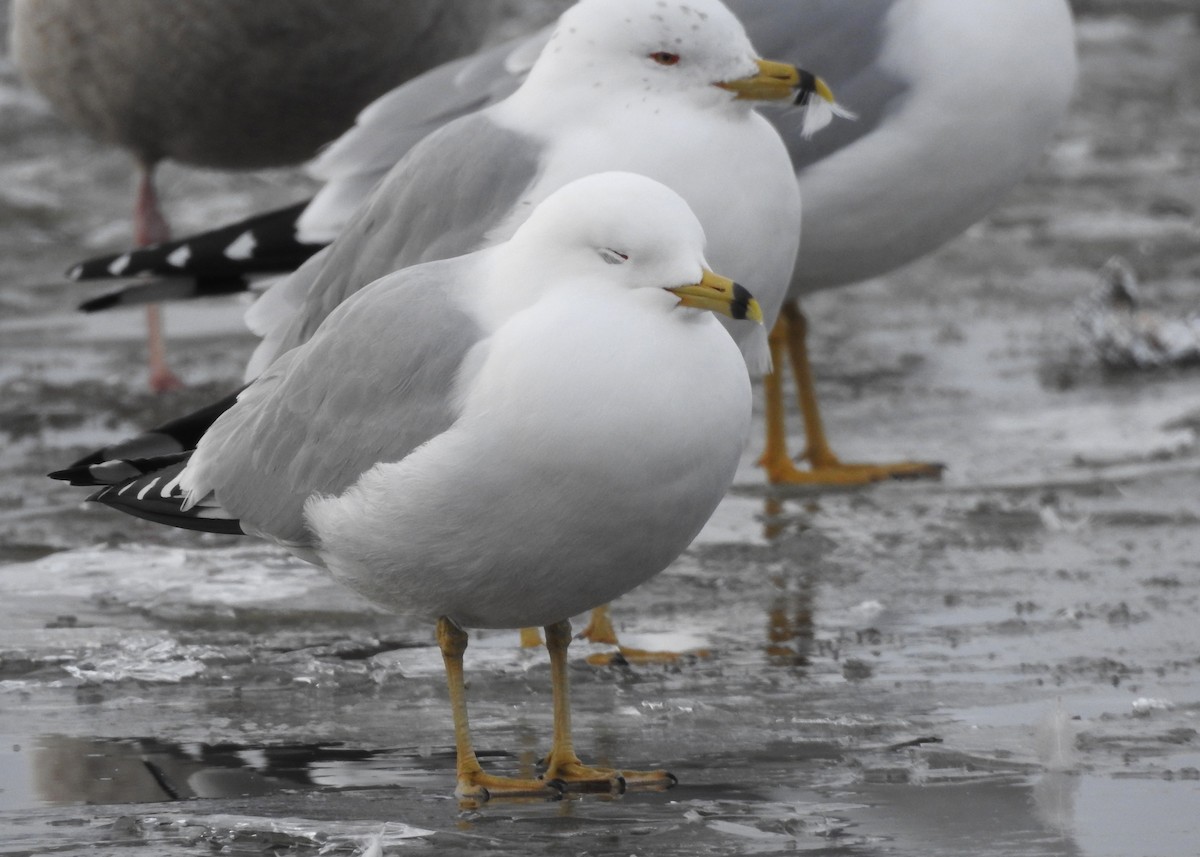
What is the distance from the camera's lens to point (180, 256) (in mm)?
5594

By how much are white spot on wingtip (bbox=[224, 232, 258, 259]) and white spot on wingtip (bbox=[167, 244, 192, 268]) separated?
0.15 metres

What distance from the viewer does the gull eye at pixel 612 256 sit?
3.25 meters

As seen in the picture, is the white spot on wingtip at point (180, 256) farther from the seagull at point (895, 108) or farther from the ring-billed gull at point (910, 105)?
the ring-billed gull at point (910, 105)

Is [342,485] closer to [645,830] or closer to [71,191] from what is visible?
[645,830]

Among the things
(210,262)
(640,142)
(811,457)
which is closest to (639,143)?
(640,142)

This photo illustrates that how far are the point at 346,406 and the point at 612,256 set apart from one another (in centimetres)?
59

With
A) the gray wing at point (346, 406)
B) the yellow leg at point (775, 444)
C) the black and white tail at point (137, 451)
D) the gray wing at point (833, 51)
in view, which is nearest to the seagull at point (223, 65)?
the gray wing at point (833, 51)

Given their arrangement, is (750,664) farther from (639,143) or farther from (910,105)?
(910,105)

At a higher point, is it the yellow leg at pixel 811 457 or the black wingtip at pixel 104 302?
the black wingtip at pixel 104 302

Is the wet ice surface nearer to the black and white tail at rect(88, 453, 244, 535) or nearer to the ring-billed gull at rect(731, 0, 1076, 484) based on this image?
the black and white tail at rect(88, 453, 244, 535)

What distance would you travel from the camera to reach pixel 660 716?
3.87m

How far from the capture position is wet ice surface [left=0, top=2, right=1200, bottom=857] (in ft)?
10.6

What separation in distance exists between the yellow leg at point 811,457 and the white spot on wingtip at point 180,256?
1687 millimetres

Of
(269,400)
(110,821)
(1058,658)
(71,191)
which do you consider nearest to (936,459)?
(1058,658)
